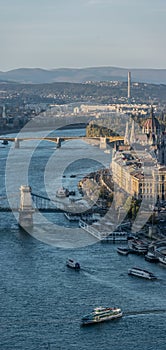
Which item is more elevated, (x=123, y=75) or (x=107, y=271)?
(x=107, y=271)

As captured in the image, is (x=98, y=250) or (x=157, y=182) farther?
(x=157, y=182)

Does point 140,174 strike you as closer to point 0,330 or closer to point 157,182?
point 157,182

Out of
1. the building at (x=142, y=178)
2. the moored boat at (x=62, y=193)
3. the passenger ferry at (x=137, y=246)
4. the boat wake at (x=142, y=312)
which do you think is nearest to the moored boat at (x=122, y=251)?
the passenger ferry at (x=137, y=246)

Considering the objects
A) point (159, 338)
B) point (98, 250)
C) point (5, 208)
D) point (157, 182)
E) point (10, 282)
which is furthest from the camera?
point (157, 182)

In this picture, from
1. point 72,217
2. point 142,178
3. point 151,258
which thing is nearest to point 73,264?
point 151,258

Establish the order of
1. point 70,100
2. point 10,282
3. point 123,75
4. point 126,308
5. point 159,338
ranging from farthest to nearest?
point 123,75
point 70,100
point 10,282
point 126,308
point 159,338

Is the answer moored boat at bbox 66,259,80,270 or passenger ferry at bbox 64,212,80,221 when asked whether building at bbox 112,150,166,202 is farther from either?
moored boat at bbox 66,259,80,270

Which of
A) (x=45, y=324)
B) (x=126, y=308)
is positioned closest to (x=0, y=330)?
(x=45, y=324)
